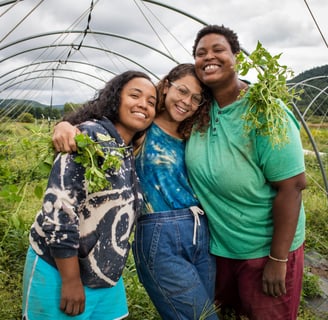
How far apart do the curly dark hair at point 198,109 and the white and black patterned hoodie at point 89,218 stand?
1.20ft

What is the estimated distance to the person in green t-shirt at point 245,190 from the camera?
5.27 feet

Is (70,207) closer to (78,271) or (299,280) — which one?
(78,271)

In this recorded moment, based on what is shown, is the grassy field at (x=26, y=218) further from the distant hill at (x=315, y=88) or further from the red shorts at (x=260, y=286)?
the distant hill at (x=315, y=88)

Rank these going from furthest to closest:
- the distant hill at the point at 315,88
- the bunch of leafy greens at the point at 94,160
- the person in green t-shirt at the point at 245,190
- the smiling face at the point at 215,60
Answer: the distant hill at the point at 315,88
the smiling face at the point at 215,60
the person in green t-shirt at the point at 245,190
the bunch of leafy greens at the point at 94,160

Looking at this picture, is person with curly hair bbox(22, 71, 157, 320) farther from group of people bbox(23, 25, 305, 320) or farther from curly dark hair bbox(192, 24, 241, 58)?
curly dark hair bbox(192, 24, 241, 58)

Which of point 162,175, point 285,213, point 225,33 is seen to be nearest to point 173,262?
point 162,175

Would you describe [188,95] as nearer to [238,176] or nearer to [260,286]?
[238,176]

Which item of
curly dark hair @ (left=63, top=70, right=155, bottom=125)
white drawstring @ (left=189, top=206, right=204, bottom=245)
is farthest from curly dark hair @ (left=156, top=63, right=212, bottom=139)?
white drawstring @ (left=189, top=206, right=204, bottom=245)

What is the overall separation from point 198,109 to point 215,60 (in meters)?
0.25

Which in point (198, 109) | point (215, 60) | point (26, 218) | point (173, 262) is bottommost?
point (26, 218)

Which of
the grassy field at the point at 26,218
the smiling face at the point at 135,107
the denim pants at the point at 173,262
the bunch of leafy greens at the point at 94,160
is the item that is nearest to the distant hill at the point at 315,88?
the grassy field at the point at 26,218

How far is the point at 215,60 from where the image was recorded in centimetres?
172

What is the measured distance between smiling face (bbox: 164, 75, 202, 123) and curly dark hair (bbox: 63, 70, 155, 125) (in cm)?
22

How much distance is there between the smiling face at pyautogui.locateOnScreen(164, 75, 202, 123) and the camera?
1785 mm
